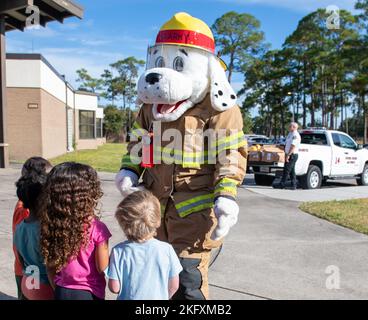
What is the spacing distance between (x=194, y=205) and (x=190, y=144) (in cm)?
42

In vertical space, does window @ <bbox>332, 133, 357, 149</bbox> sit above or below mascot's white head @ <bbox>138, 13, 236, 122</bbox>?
below

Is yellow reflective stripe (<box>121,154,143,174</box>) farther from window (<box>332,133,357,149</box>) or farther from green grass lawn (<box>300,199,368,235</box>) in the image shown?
window (<box>332,133,357,149</box>)

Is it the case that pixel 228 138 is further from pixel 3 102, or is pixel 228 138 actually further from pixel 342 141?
pixel 3 102

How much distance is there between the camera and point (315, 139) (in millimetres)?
12109

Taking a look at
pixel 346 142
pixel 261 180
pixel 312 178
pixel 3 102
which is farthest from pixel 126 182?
pixel 3 102

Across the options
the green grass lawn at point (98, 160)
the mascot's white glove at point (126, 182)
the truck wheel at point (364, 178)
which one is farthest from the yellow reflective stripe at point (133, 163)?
the green grass lawn at point (98, 160)

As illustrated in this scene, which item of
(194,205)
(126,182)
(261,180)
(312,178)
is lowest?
(261,180)

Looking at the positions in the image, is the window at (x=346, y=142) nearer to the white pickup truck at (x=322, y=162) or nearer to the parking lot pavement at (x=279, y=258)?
the white pickup truck at (x=322, y=162)

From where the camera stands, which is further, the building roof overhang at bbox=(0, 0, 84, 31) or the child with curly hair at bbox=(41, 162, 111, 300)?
the building roof overhang at bbox=(0, 0, 84, 31)

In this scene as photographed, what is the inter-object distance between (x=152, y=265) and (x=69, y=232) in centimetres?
51

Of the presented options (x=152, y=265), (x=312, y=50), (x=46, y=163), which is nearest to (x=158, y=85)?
(x=46, y=163)

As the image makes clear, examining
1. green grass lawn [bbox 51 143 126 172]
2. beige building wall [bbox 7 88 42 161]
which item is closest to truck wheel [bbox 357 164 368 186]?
green grass lawn [bbox 51 143 126 172]

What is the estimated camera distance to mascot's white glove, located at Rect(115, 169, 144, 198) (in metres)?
3.10

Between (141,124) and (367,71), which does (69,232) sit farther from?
(367,71)
